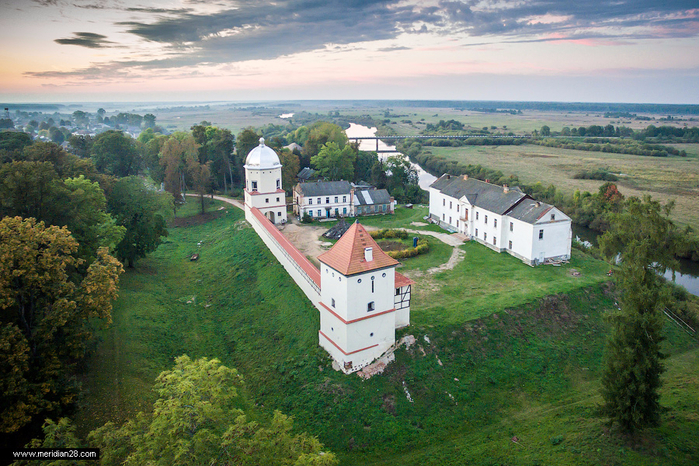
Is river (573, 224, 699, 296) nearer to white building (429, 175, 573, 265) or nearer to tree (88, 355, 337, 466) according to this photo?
white building (429, 175, 573, 265)

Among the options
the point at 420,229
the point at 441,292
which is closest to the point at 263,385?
the point at 441,292

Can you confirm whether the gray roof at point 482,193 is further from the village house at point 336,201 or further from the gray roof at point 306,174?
the gray roof at point 306,174

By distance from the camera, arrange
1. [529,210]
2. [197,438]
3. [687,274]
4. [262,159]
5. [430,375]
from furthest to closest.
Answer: [262,159] < [687,274] < [529,210] < [430,375] < [197,438]

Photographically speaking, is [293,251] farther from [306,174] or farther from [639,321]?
[306,174]

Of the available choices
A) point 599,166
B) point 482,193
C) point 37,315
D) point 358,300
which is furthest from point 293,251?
point 599,166

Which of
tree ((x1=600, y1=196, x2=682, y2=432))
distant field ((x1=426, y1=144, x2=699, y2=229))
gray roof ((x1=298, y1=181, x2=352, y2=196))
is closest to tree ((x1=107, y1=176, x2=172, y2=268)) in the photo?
gray roof ((x1=298, y1=181, x2=352, y2=196))
